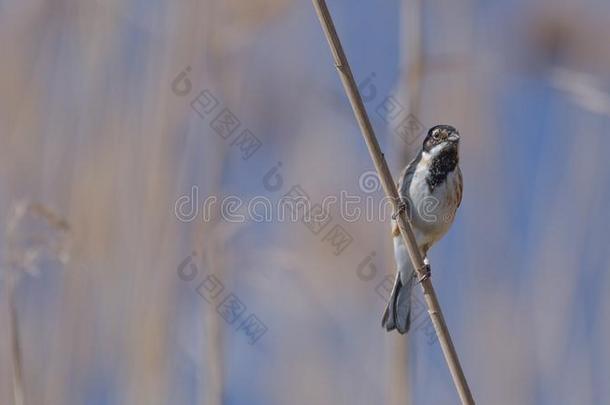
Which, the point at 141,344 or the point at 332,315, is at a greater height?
the point at 141,344

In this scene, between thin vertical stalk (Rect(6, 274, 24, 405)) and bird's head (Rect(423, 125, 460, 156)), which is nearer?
thin vertical stalk (Rect(6, 274, 24, 405))

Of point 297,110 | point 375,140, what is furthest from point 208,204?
point 375,140

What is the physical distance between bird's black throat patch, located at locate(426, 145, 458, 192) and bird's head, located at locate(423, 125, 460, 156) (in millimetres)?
11

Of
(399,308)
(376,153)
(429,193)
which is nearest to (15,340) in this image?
(376,153)

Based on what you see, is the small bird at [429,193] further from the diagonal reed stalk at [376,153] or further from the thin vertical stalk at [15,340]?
the thin vertical stalk at [15,340]

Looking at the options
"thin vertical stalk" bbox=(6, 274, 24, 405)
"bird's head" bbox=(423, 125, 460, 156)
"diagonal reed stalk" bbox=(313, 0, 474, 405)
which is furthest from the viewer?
"bird's head" bbox=(423, 125, 460, 156)

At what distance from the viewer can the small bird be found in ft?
7.69

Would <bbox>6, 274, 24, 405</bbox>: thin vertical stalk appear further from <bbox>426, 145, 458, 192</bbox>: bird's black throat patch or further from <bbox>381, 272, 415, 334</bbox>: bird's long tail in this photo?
<bbox>426, 145, 458, 192</bbox>: bird's black throat patch

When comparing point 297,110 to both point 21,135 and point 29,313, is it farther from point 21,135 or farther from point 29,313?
point 29,313

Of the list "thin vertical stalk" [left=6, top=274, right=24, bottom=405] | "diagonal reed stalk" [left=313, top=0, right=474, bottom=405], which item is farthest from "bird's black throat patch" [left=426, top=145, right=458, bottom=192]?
"thin vertical stalk" [left=6, top=274, right=24, bottom=405]

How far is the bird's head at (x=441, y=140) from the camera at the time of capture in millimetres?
2281

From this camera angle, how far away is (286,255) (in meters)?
2.47

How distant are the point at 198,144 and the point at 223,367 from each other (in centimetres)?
68

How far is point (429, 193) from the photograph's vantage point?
236 centimetres
